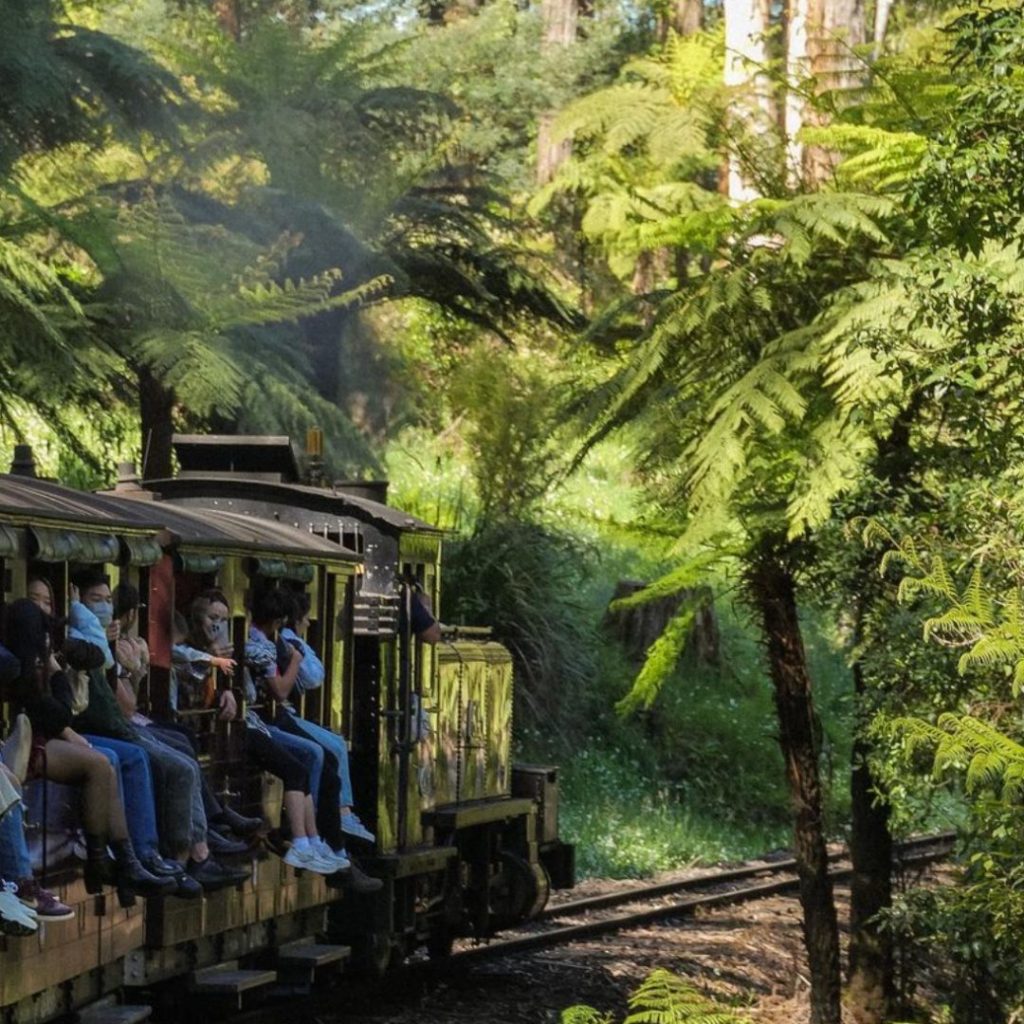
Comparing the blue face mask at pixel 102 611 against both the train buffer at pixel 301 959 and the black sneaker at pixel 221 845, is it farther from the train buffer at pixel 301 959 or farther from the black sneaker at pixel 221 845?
the train buffer at pixel 301 959

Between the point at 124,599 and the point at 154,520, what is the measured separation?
715mm

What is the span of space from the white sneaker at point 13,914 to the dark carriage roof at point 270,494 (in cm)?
526

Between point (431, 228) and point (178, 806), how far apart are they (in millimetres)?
12334

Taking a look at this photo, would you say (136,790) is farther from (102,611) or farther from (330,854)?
(330,854)

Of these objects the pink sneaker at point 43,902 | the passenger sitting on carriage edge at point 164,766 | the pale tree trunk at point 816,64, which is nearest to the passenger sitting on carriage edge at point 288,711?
the passenger sitting on carriage edge at point 164,766

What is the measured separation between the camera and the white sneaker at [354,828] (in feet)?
36.7

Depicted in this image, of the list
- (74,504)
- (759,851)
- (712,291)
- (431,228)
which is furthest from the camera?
(759,851)

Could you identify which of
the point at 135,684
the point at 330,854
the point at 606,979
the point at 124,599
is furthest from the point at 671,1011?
the point at 606,979

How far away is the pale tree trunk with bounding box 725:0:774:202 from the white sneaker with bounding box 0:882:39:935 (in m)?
7.03

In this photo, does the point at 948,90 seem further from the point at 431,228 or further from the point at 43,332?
the point at 431,228

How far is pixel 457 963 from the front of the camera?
1379 cm

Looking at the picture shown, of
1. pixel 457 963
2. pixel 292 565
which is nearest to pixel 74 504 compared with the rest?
pixel 292 565

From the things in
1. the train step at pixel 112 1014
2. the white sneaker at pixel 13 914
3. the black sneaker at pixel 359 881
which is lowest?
the black sneaker at pixel 359 881

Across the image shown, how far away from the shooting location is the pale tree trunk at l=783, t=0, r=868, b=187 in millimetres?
13086
